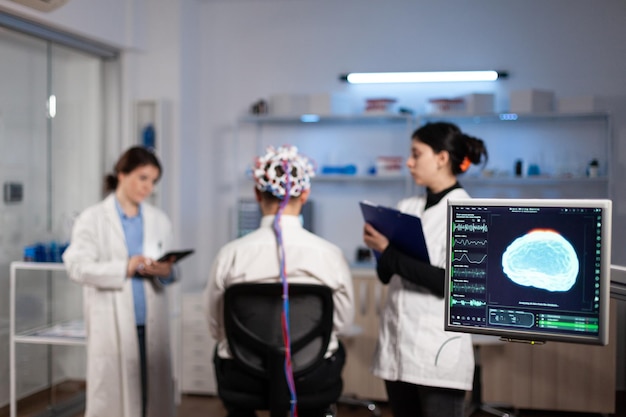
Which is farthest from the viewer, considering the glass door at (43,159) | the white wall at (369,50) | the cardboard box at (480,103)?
the white wall at (369,50)

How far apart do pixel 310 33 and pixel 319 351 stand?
314cm

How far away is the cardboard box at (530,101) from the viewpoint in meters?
4.36

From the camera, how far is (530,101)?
4.36 metres

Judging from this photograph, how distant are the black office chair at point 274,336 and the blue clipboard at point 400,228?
11.9 inches

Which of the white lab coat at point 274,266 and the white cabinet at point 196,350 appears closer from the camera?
the white lab coat at point 274,266

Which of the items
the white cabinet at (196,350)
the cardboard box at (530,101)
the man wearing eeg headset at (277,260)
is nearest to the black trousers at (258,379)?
the man wearing eeg headset at (277,260)

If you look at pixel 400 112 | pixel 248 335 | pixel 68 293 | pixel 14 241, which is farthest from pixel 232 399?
pixel 400 112

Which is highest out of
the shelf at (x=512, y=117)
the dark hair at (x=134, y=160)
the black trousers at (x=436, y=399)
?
the shelf at (x=512, y=117)

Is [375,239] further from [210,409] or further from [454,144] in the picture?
[210,409]

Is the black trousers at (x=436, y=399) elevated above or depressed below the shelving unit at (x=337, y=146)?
below

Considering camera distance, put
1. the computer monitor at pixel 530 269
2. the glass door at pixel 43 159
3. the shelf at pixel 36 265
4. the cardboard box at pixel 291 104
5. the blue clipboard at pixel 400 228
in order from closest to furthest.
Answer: the computer monitor at pixel 530 269, the blue clipboard at pixel 400 228, the shelf at pixel 36 265, the glass door at pixel 43 159, the cardboard box at pixel 291 104

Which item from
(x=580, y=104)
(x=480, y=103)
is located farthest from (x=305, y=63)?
(x=580, y=104)

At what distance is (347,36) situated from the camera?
491 centimetres

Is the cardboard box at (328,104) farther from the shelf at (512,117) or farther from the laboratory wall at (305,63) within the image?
the shelf at (512,117)
